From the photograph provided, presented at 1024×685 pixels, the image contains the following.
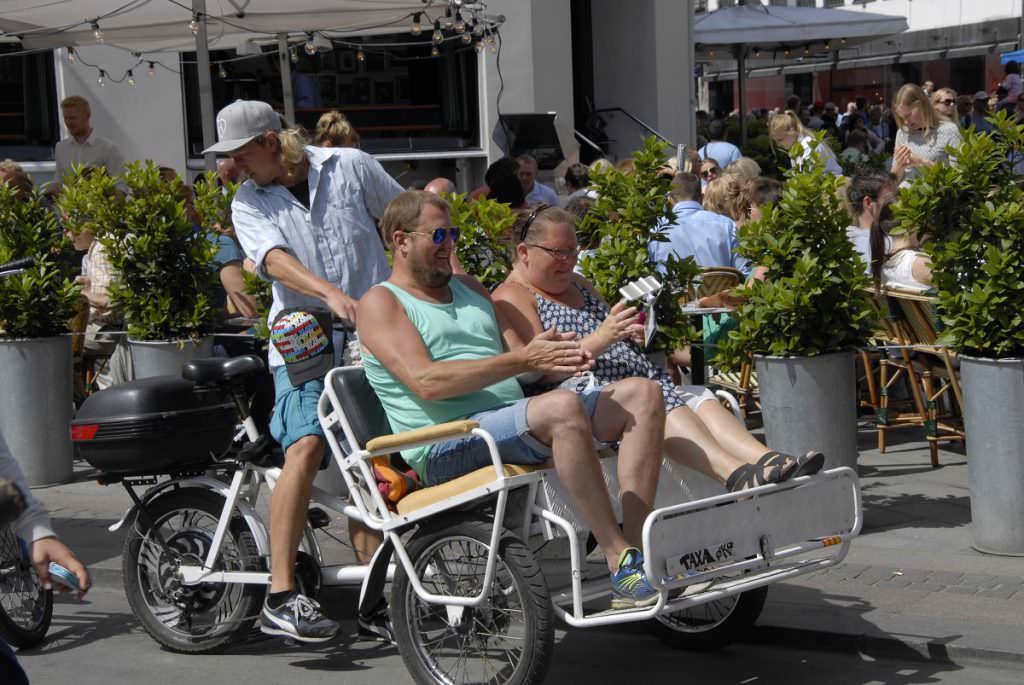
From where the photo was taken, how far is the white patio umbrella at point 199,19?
11.4 meters

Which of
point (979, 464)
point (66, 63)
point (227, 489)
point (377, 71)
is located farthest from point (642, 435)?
point (377, 71)

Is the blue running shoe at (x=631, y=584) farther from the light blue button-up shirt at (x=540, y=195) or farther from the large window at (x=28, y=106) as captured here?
the large window at (x=28, y=106)

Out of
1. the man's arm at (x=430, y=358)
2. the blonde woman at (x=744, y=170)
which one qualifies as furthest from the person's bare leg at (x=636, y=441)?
the blonde woman at (x=744, y=170)

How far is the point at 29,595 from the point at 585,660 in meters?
2.34

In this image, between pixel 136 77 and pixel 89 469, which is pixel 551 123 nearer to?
pixel 136 77

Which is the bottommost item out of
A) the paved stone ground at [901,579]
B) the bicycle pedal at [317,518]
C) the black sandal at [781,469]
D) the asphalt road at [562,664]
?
the asphalt road at [562,664]

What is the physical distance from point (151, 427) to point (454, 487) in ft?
4.62

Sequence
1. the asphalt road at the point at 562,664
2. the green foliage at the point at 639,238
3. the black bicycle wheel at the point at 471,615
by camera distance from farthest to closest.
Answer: the green foliage at the point at 639,238 < the asphalt road at the point at 562,664 < the black bicycle wheel at the point at 471,615

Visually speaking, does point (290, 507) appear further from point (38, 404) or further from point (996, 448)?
point (38, 404)

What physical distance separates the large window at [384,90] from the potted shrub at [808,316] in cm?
1229

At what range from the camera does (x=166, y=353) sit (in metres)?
9.41

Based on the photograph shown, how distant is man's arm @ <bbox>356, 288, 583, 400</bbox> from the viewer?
523 cm

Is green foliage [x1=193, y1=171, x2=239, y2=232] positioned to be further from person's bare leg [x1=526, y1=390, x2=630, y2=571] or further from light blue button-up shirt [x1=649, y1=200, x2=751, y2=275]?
person's bare leg [x1=526, y1=390, x2=630, y2=571]

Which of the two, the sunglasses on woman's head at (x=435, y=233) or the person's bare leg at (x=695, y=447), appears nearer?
the person's bare leg at (x=695, y=447)
